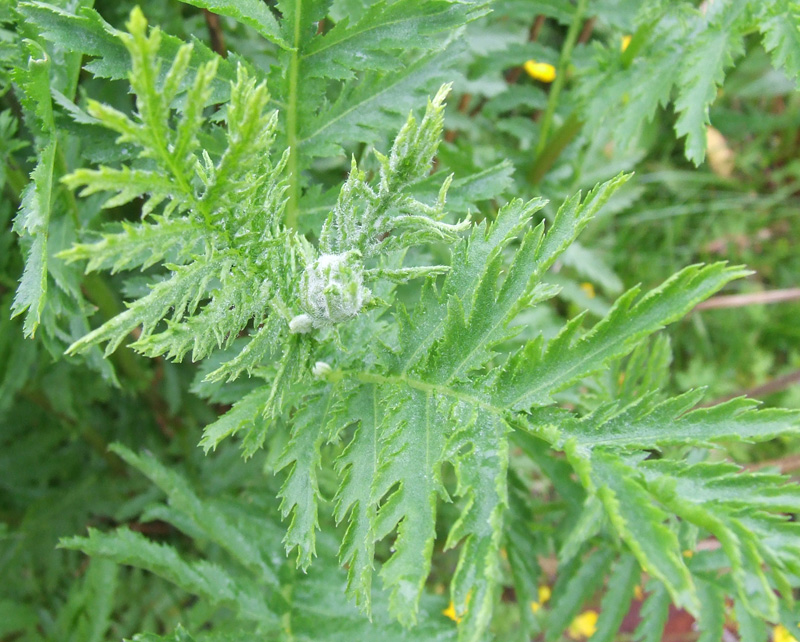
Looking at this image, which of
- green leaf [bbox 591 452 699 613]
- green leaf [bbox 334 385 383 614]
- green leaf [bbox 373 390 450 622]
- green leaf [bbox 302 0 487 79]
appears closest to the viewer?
green leaf [bbox 591 452 699 613]

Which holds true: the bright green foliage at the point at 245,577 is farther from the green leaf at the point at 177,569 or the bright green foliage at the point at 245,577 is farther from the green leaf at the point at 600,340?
the green leaf at the point at 600,340

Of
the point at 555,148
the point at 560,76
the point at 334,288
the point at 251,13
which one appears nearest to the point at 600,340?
the point at 334,288

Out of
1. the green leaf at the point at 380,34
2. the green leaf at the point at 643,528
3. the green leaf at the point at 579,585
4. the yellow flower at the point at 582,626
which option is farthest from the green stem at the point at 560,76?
the yellow flower at the point at 582,626

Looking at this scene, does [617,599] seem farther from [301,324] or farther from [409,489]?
[301,324]

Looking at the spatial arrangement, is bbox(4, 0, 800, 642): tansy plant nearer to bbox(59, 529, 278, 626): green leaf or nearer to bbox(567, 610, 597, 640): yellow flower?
bbox(59, 529, 278, 626): green leaf

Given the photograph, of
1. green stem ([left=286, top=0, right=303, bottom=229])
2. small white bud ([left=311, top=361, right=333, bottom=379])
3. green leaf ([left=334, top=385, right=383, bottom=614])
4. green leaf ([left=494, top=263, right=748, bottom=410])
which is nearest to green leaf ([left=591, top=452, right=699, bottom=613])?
green leaf ([left=494, top=263, right=748, bottom=410])

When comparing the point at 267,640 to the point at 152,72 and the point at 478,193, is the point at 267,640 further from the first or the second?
the point at 152,72

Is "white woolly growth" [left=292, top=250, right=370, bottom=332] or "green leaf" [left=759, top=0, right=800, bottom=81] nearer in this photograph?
"white woolly growth" [left=292, top=250, right=370, bottom=332]

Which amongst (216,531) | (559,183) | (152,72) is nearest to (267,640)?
(216,531)
